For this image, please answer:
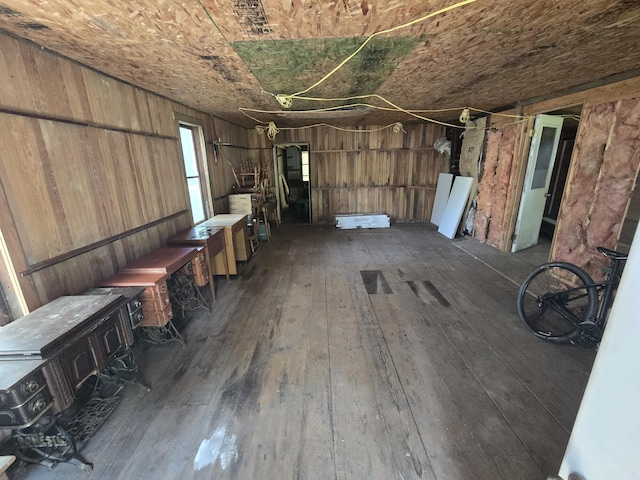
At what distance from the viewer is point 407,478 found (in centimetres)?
141

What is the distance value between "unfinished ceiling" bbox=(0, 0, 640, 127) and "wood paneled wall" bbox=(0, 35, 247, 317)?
0.22 metres

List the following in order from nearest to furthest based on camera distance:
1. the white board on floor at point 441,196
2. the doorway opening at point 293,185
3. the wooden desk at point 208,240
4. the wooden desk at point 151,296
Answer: the wooden desk at point 151,296 < the wooden desk at point 208,240 < the white board on floor at point 441,196 < the doorway opening at point 293,185

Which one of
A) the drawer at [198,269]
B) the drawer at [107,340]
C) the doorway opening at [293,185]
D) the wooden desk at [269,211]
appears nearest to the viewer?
the drawer at [107,340]

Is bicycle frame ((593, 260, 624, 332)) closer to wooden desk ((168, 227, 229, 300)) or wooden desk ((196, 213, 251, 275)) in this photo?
wooden desk ((168, 227, 229, 300))

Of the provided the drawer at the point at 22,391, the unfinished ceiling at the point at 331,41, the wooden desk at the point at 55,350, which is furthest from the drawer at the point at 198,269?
the unfinished ceiling at the point at 331,41

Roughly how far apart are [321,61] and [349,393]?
2.63m

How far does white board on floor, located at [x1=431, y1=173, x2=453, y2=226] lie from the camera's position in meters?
6.34

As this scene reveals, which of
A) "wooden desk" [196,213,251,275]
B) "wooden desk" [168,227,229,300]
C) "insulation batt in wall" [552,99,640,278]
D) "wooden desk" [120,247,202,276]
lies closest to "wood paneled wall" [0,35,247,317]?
"wooden desk" [120,247,202,276]

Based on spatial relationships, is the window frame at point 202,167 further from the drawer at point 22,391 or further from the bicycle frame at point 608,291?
the bicycle frame at point 608,291

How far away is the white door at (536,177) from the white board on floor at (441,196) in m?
1.92

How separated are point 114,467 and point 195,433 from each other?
0.42 m

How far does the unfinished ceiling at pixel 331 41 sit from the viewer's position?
4.81ft

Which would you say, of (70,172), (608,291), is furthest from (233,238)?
(608,291)

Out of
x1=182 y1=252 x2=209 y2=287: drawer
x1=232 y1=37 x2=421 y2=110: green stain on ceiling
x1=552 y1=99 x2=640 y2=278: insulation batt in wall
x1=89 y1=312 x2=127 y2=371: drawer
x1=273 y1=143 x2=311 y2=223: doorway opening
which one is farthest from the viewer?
x1=273 y1=143 x2=311 y2=223: doorway opening
